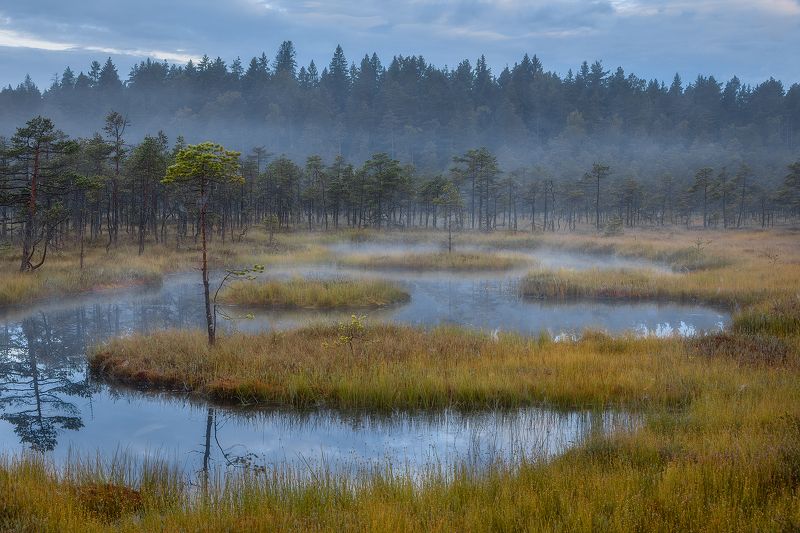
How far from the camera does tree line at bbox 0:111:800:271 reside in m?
32.8

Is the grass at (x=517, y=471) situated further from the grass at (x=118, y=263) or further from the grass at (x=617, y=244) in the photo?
the grass at (x=617, y=244)

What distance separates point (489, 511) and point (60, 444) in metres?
8.97

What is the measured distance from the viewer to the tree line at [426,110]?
5221 inches

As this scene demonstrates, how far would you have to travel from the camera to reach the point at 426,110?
144 metres

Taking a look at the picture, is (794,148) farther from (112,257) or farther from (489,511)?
(489,511)

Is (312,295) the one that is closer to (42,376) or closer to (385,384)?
(42,376)

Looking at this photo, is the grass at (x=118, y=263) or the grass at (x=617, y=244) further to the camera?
the grass at (x=617, y=244)

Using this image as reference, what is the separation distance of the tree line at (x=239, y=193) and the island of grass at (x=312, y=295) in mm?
4419

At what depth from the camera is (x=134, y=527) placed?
6.94m

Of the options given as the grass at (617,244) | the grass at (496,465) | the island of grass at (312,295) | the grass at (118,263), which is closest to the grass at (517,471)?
the grass at (496,465)

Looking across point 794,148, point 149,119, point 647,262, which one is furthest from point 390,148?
point 647,262

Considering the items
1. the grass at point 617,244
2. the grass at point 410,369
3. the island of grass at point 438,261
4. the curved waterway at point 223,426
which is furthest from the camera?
the island of grass at point 438,261

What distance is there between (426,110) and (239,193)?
86.6m

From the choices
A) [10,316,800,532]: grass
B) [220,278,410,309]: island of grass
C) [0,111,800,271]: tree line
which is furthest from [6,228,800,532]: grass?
[220,278,410,309]: island of grass
